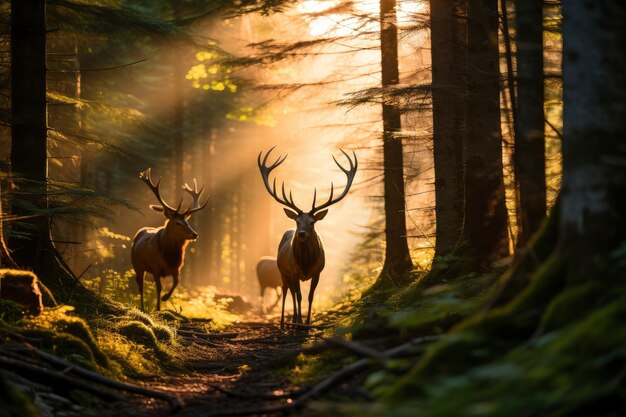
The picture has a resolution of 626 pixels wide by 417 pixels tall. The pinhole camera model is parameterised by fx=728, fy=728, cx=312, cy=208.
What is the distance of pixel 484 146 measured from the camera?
9.49 meters

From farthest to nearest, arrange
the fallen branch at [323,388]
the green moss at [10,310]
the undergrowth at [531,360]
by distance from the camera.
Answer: the green moss at [10,310] → the fallen branch at [323,388] → the undergrowth at [531,360]

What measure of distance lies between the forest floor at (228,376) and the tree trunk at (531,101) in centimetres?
273

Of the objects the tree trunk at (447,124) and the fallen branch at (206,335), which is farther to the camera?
the fallen branch at (206,335)

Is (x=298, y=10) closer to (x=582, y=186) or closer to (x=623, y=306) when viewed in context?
(x=582, y=186)

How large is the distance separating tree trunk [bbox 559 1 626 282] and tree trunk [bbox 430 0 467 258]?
239 inches

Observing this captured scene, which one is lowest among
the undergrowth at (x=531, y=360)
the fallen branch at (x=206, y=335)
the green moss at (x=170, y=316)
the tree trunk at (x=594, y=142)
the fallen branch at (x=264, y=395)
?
the fallen branch at (x=206, y=335)

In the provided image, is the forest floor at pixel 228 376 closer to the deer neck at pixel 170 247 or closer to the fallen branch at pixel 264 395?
the fallen branch at pixel 264 395

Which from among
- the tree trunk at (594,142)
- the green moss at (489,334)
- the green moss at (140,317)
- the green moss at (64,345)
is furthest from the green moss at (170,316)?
the tree trunk at (594,142)

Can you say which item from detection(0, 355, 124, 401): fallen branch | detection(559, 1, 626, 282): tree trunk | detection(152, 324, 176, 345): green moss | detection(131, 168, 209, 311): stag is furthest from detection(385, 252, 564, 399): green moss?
detection(131, 168, 209, 311): stag

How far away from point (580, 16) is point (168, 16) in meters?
23.0

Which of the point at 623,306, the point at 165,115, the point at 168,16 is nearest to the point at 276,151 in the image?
the point at 165,115

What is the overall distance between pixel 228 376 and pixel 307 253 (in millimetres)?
5360

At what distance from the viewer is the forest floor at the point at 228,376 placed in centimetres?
571

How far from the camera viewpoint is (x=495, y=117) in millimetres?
9453
